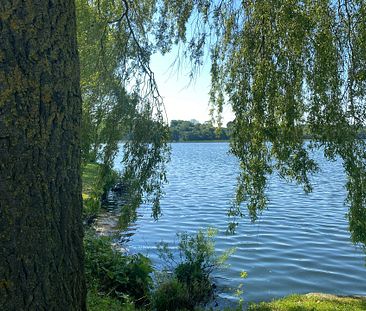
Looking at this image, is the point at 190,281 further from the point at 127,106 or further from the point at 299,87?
the point at 299,87

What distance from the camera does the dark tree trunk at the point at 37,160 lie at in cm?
223

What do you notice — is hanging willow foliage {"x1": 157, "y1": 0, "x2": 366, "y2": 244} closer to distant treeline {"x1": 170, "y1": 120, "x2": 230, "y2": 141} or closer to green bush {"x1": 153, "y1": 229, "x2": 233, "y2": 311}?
distant treeline {"x1": 170, "y1": 120, "x2": 230, "y2": 141}

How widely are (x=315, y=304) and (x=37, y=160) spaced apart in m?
5.89

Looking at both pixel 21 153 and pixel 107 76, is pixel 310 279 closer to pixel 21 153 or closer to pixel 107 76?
pixel 107 76

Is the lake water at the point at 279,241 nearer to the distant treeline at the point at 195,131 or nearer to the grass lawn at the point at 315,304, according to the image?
the distant treeline at the point at 195,131

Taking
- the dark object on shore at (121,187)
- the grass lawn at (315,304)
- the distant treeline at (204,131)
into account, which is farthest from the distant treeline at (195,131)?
the grass lawn at (315,304)

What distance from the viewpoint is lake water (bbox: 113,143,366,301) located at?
9.47 m

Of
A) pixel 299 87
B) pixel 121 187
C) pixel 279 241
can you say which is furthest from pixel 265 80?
pixel 279 241

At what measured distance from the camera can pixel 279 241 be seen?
510 inches

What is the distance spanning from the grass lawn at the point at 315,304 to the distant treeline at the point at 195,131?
2836mm

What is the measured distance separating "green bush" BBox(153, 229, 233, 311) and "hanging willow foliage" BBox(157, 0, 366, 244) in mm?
2722

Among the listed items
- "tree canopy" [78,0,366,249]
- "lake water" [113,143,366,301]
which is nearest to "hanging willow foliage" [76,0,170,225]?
"tree canopy" [78,0,366,249]

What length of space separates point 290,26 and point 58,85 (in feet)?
10.1

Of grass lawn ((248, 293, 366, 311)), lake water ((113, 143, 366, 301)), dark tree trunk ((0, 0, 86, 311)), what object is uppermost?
dark tree trunk ((0, 0, 86, 311))
